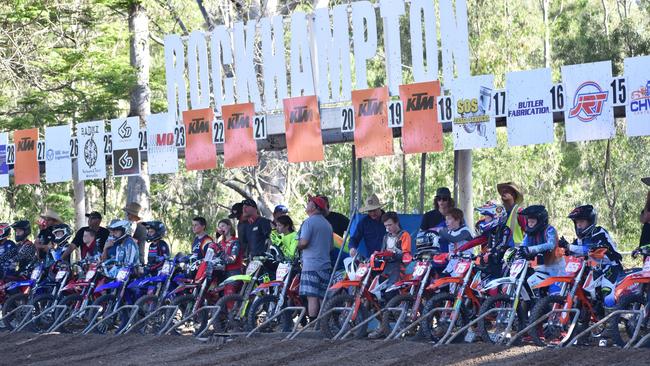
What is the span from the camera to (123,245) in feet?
49.9

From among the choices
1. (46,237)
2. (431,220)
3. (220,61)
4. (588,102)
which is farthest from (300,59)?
(46,237)

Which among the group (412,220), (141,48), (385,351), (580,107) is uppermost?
(141,48)

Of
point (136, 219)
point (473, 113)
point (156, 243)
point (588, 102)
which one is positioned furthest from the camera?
point (136, 219)

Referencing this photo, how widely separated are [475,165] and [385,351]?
860 inches

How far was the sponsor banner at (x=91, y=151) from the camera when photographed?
640 inches

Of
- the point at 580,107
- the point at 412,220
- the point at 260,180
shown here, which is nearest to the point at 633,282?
the point at 580,107

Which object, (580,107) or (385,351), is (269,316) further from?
(580,107)

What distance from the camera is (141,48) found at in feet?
78.5

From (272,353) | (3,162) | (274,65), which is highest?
(274,65)

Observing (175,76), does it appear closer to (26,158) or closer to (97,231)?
(97,231)

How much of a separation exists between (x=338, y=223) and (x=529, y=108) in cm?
378

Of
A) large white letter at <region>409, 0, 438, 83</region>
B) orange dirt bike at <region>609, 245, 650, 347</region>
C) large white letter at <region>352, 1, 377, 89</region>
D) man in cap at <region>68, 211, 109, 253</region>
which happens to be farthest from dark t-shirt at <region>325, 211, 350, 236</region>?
orange dirt bike at <region>609, 245, 650, 347</region>

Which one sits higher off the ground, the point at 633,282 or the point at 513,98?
the point at 513,98

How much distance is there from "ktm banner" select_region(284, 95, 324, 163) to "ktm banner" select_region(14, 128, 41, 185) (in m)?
5.30
